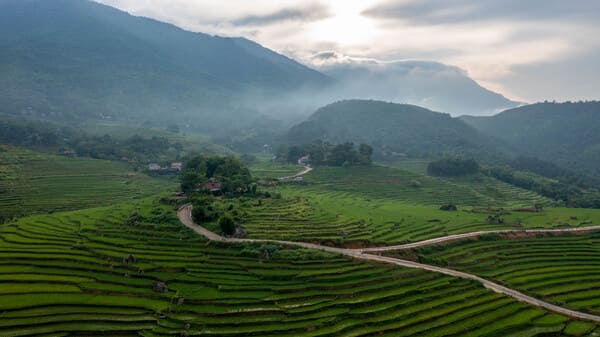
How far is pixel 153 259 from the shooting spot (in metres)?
40.1

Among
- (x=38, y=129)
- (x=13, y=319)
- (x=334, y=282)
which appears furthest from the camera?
(x=38, y=129)

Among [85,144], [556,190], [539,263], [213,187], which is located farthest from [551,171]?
[85,144]

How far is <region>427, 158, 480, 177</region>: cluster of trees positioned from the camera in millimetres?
118625

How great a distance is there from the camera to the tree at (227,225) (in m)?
45.3

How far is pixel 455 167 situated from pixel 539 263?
2942 inches

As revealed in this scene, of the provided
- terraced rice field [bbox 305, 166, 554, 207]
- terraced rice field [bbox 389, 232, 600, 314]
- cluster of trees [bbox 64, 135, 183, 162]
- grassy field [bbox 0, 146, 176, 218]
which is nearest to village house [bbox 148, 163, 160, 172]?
cluster of trees [bbox 64, 135, 183, 162]

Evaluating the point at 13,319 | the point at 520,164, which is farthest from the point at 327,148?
the point at 13,319

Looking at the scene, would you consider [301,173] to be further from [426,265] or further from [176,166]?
[426,265]

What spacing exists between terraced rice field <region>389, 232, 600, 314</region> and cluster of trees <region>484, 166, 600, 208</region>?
37700mm

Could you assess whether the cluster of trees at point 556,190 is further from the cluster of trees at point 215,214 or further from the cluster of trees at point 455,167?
the cluster of trees at point 215,214

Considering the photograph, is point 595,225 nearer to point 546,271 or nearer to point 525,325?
point 546,271

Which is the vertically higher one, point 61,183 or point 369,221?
point 369,221

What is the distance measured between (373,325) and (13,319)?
2964cm

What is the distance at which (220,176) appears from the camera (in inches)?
2645
